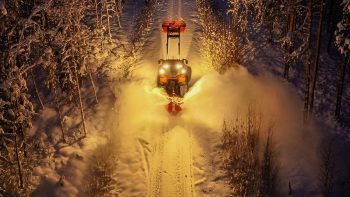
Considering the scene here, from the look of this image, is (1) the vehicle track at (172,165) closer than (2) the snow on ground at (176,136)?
Yes

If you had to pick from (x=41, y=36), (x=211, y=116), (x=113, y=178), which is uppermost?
(x=41, y=36)

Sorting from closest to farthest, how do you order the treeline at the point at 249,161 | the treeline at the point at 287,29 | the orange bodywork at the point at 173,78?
1. the treeline at the point at 249,161
2. the orange bodywork at the point at 173,78
3. the treeline at the point at 287,29

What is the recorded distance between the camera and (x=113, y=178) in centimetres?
1825

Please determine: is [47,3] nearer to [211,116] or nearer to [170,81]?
[170,81]

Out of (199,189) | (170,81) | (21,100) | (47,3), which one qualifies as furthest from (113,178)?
(47,3)

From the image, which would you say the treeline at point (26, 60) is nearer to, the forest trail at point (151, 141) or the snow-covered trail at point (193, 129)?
the forest trail at point (151, 141)

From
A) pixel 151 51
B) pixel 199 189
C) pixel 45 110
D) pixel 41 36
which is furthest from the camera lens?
pixel 151 51

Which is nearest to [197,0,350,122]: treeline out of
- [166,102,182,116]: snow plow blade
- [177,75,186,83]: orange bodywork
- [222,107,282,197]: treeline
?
[177,75,186,83]: orange bodywork

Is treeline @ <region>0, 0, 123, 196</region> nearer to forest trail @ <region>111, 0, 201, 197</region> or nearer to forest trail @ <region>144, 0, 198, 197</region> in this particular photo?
forest trail @ <region>111, 0, 201, 197</region>

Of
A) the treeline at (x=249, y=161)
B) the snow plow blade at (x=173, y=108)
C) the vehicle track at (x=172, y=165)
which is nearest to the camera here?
the vehicle track at (x=172, y=165)

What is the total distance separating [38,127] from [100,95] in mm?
3942

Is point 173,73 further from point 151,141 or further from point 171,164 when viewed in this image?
point 171,164

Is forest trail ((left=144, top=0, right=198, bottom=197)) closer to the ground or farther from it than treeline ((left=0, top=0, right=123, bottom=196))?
closer to the ground

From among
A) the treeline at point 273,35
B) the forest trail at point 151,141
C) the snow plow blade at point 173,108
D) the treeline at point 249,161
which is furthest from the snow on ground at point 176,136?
the treeline at point 273,35
